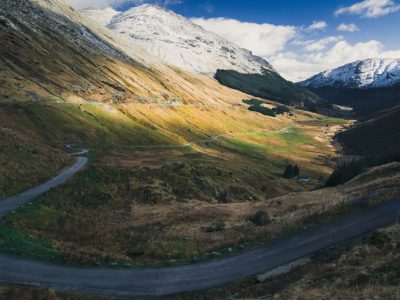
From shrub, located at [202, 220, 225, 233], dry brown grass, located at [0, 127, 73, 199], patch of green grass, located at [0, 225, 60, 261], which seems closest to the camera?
patch of green grass, located at [0, 225, 60, 261]

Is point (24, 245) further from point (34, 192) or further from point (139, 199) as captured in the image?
point (139, 199)

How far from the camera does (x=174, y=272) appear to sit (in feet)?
88.9

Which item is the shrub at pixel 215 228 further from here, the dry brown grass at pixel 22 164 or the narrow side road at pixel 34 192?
the dry brown grass at pixel 22 164

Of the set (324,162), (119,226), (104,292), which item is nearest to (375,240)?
(104,292)

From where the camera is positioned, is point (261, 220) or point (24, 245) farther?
point (261, 220)

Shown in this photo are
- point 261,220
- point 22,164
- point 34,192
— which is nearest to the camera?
point 261,220

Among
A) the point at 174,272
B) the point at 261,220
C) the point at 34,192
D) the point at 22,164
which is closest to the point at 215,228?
the point at 261,220

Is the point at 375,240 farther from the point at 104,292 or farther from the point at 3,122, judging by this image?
the point at 3,122

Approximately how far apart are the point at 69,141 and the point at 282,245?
76.5 metres

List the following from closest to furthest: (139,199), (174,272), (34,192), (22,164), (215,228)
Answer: (174,272) → (215,228) → (34,192) → (22,164) → (139,199)

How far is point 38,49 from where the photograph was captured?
167 meters

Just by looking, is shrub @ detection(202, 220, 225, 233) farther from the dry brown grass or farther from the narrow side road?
the dry brown grass

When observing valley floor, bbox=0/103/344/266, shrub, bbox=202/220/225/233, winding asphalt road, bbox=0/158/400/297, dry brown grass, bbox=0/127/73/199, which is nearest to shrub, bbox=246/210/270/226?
valley floor, bbox=0/103/344/266

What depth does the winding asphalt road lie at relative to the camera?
79.2 ft
